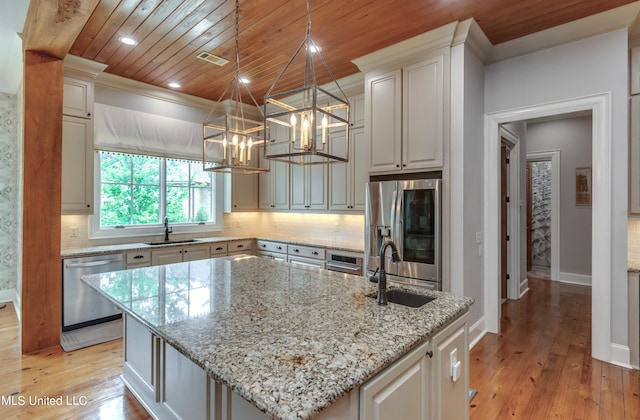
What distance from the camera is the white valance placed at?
3.96 metres

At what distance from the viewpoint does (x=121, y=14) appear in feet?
8.85

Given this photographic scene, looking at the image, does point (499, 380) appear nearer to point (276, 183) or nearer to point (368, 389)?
point (368, 389)

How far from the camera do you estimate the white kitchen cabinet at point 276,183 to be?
16.3ft

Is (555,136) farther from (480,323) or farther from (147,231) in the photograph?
(147,231)

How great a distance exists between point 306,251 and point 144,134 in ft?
8.57

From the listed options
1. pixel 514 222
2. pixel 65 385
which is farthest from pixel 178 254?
pixel 514 222

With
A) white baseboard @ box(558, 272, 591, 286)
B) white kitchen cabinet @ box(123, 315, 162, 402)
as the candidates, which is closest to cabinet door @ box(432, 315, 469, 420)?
white kitchen cabinet @ box(123, 315, 162, 402)

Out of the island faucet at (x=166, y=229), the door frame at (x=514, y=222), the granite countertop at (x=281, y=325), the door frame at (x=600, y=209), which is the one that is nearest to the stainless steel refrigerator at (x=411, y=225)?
the granite countertop at (x=281, y=325)

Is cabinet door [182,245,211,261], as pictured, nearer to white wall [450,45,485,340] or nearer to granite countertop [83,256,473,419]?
granite countertop [83,256,473,419]

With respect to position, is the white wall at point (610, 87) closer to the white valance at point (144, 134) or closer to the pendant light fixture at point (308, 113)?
the pendant light fixture at point (308, 113)

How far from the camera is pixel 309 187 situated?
4.64 meters

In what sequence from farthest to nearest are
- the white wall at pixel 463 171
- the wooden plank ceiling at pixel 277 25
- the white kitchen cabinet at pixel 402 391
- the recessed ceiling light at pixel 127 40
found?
the recessed ceiling light at pixel 127 40, the white wall at pixel 463 171, the wooden plank ceiling at pixel 277 25, the white kitchen cabinet at pixel 402 391

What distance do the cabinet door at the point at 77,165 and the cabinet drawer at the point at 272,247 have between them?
7.15 ft

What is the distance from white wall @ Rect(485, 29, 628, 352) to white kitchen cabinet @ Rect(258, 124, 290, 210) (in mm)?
3159
